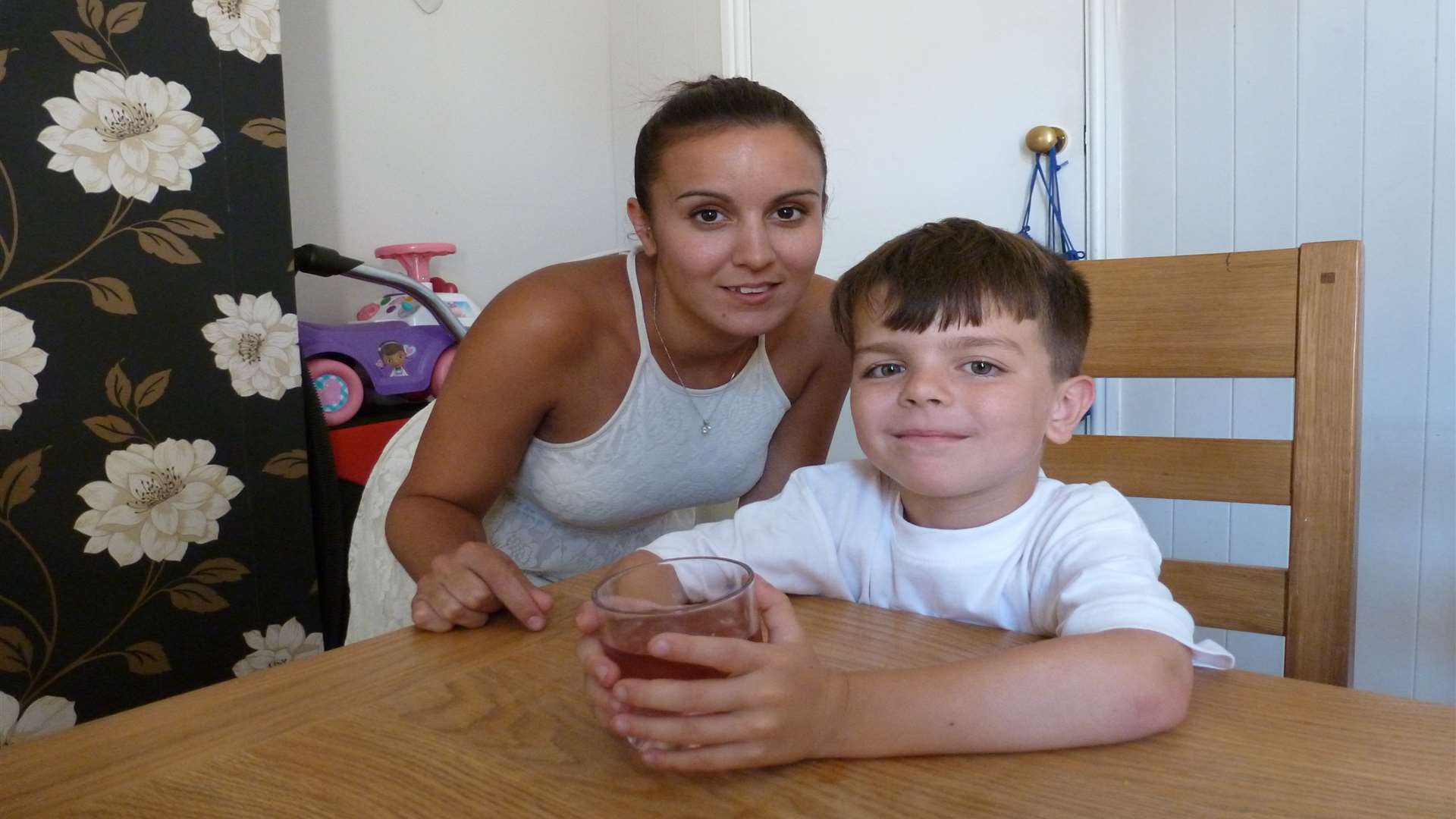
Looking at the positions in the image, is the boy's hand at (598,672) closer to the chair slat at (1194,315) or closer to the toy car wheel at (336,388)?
the chair slat at (1194,315)

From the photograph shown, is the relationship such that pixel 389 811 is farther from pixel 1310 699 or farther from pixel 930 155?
pixel 930 155

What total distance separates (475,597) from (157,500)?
4.63 feet

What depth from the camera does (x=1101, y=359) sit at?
110cm

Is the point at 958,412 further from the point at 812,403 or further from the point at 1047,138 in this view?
the point at 1047,138

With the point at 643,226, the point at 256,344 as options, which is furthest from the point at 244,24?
the point at 643,226

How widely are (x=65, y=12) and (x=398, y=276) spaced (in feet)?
2.48

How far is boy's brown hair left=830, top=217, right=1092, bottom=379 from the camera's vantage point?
0.84 m

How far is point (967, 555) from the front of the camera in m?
0.82

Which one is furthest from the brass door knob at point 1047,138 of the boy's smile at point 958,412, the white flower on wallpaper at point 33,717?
the white flower on wallpaper at point 33,717

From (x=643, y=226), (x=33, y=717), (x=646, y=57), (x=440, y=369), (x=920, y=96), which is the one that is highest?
(x=646, y=57)

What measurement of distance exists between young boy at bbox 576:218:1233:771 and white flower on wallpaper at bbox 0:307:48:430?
1.47 metres

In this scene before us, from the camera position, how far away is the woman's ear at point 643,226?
53.2 inches

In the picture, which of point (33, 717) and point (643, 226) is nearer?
point (643, 226)

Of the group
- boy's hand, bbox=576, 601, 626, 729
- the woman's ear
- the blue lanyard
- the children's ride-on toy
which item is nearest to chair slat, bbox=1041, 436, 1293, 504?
the woman's ear
